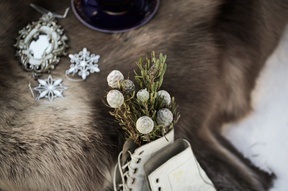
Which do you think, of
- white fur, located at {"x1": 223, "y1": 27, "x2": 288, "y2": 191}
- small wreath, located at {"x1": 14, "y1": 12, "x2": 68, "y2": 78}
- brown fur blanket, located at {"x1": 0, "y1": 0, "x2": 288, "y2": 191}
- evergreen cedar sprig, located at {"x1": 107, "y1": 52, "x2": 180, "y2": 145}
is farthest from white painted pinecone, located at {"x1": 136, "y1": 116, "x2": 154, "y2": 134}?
white fur, located at {"x1": 223, "y1": 27, "x2": 288, "y2": 191}

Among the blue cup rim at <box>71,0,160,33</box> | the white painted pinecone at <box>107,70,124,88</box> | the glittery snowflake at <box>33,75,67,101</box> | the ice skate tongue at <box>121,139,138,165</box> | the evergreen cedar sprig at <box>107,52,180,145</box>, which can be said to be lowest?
the ice skate tongue at <box>121,139,138,165</box>

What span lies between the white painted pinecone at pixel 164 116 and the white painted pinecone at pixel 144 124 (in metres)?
0.02

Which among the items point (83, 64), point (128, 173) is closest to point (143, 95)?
point (128, 173)

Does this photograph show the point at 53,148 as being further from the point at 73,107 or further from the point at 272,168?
the point at 272,168

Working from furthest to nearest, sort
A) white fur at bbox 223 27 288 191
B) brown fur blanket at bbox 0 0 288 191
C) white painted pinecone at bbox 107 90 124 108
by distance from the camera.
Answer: white fur at bbox 223 27 288 191 < brown fur blanket at bbox 0 0 288 191 < white painted pinecone at bbox 107 90 124 108

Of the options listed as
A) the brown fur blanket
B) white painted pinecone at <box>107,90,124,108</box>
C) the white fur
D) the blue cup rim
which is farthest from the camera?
the white fur

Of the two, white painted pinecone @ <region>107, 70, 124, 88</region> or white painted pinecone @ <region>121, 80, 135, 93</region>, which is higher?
white painted pinecone @ <region>107, 70, 124, 88</region>

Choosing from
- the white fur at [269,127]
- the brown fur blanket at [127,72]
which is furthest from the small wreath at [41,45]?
the white fur at [269,127]

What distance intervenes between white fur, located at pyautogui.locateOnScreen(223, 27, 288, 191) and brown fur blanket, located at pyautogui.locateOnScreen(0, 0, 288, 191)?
28mm

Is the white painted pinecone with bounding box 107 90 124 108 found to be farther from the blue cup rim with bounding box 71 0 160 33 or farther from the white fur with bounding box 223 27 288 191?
the white fur with bounding box 223 27 288 191

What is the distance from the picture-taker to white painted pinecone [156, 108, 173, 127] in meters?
0.63

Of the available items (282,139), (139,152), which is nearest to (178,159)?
(139,152)

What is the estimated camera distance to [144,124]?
62 cm

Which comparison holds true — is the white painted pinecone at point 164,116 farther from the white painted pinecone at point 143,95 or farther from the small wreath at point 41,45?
the small wreath at point 41,45
